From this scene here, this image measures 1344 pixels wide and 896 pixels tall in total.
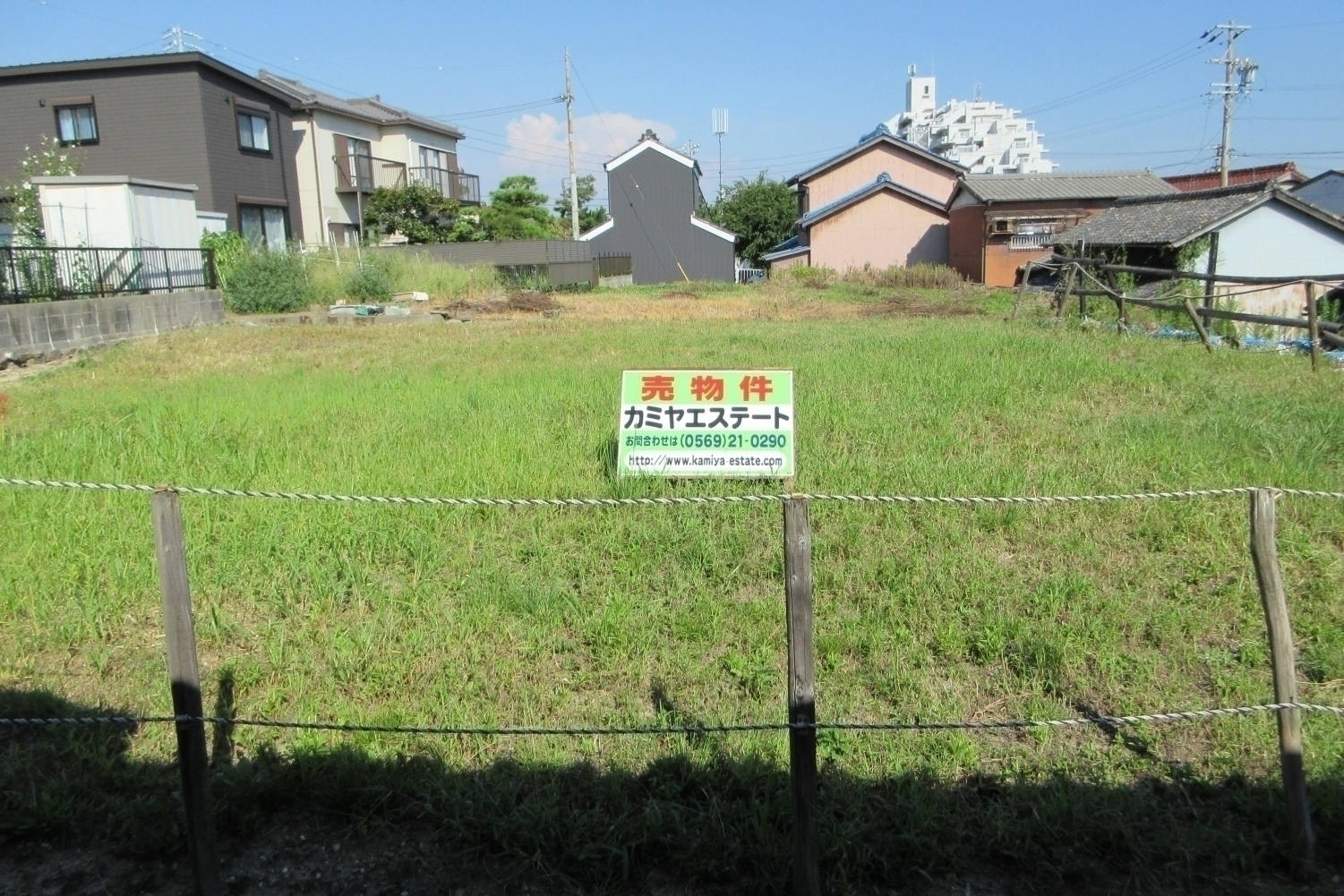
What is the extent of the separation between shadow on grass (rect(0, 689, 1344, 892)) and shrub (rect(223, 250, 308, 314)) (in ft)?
54.3

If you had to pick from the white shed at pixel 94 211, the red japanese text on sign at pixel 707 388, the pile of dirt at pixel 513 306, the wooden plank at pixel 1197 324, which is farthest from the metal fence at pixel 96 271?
the wooden plank at pixel 1197 324

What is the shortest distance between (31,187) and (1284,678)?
21.2 metres

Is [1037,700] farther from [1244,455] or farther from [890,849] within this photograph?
[1244,455]

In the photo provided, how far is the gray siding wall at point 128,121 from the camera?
23531 millimetres

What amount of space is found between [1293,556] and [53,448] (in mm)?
7565

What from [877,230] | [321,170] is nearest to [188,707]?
[321,170]

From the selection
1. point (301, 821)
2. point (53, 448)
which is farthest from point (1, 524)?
point (301, 821)

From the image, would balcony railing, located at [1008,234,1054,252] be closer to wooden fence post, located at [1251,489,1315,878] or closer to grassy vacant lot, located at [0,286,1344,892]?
grassy vacant lot, located at [0,286,1344,892]

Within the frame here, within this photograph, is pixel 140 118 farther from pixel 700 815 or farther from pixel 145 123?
pixel 700 815

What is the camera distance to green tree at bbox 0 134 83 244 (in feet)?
55.1

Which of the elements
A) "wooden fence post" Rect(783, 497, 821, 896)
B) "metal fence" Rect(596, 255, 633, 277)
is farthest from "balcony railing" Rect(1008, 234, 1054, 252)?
"wooden fence post" Rect(783, 497, 821, 896)

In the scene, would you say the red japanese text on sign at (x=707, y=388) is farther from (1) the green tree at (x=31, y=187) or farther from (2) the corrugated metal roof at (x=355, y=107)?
(2) the corrugated metal roof at (x=355, y=107)

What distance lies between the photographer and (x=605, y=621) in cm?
404

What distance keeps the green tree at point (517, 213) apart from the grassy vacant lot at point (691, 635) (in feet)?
102
